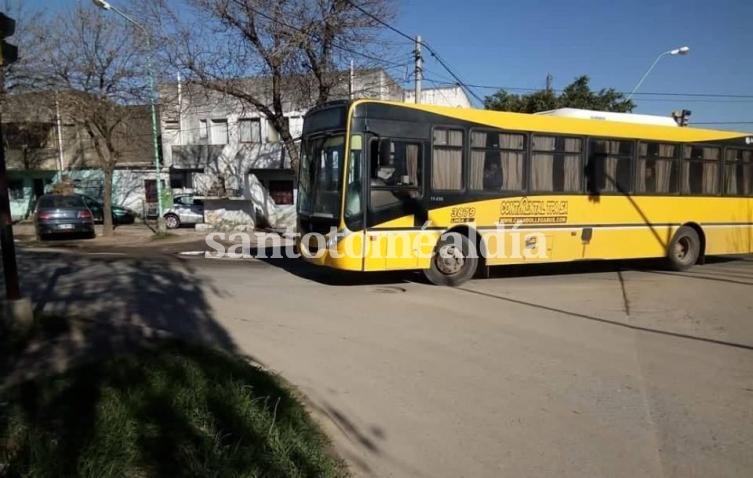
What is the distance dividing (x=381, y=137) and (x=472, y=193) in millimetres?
2060

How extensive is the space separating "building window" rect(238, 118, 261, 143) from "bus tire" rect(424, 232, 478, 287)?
63.7ft

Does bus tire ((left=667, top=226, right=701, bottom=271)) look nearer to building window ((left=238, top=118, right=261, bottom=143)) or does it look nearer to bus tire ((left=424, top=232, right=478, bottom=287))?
bus tire ((left=424, top=232, right=478, bottom=287))

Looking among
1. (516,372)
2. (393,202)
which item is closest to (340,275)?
(393,202)

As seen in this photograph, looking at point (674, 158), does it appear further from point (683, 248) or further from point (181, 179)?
point (181, 179)

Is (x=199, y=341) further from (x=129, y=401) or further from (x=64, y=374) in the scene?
(x=129, y=401)

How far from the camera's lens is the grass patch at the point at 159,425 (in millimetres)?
3115

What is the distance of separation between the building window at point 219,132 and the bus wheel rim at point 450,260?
21.4 m

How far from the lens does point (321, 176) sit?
32.3 feet

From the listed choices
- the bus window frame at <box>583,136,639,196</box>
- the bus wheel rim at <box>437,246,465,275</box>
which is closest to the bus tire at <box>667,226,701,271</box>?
the bus window frame at <box>583,136,639,196</box>

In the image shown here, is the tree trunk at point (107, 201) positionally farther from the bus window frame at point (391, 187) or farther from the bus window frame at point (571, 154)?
the bus window frame at point (571, 154)

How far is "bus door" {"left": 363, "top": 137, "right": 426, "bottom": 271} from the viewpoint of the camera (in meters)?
9.03

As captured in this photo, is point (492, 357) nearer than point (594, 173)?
Yes

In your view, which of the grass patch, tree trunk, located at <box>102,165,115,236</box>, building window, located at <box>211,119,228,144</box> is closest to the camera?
the grass patch

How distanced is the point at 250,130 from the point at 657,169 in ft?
67.4
